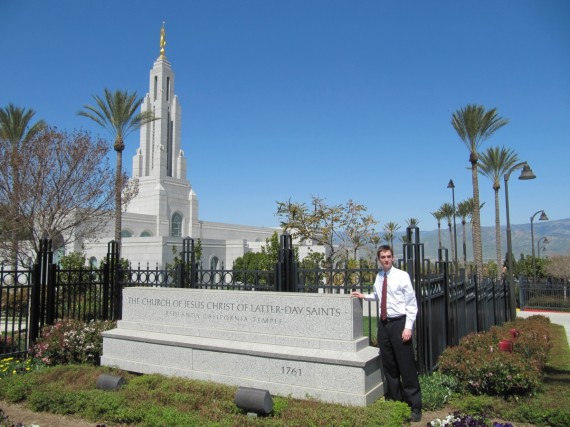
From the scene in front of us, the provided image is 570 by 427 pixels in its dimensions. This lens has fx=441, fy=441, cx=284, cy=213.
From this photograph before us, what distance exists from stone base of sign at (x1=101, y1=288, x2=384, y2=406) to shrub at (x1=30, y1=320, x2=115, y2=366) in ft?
1.19

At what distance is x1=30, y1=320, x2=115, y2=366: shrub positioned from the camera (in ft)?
25.4

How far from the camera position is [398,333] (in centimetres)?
525

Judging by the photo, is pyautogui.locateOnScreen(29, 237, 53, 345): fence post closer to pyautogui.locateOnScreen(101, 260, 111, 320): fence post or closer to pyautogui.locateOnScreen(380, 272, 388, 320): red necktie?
pyautogui.locateOnScreen(101, 260, 111, 320): fence post

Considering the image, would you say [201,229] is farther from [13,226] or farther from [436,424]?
[436,424]

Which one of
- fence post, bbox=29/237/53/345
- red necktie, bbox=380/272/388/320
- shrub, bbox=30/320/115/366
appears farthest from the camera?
fence post, bbox=29/237/53/345

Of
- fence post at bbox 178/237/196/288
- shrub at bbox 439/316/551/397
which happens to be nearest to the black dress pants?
shrub at bbox 439/316/551/397

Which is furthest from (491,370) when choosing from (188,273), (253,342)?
(188,273)

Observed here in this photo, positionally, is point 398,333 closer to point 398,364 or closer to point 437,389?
point 398,364

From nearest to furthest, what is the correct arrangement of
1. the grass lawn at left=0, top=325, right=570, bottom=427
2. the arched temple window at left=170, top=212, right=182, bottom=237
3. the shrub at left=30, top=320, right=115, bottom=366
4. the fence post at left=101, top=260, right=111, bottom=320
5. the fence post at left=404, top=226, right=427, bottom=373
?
the grass lawn at left=0, top=325, right=570, bottom=427 < the fence post at left=404, top=226, right=427, bottom=373 < the shrub at left=30, top=320, right=115, bottom=366 < the fence post at left=101, top=260, right=111, bottom=320 < the arched temple window at left=170, top=212, right=182, bottom=237

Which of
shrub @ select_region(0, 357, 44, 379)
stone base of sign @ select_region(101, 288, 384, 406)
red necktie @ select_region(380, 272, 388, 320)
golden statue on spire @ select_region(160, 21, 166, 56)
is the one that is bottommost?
shrub @ select_region(0, 357, 44, 379)

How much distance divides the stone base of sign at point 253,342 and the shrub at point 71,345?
0.36 m

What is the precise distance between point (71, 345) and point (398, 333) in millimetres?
5729

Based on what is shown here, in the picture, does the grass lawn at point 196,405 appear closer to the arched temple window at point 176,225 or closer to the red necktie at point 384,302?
the red necktie at point 384,302

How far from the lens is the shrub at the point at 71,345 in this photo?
773cm
